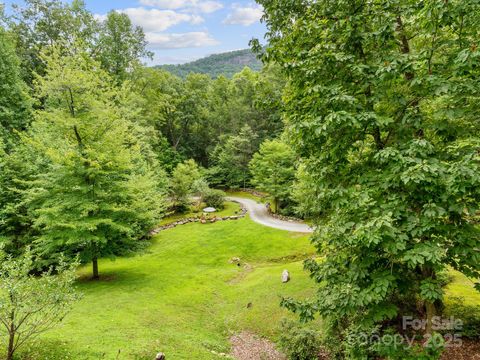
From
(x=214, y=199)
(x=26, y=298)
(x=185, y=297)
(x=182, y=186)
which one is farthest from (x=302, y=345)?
(x=214, y=199)

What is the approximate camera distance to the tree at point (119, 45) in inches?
1587

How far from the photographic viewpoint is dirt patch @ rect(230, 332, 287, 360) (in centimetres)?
1175

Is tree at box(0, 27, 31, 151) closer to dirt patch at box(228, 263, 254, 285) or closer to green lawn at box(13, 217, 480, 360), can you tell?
green lawn at box(13, 217, 480, 360)

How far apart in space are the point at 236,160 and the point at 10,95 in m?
30.9

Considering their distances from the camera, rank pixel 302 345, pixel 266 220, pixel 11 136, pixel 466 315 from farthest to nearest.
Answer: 1. pixel 266 220
2. pixel 11 136
3. pixel 302 345
4. pixel 466 315

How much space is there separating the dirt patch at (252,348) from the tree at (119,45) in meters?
37.2

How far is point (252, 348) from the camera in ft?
41.5

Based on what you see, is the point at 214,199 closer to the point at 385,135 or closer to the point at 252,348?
the point at 252,348

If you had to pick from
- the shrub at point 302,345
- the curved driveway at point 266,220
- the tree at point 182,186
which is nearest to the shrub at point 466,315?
the shrub at point 302,345

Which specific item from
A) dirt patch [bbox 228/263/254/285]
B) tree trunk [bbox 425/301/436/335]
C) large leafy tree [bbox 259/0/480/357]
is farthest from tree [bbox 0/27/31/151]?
tree trunk [bbox 425/301/436/335]

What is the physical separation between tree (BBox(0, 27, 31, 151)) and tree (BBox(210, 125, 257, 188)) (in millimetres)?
27230

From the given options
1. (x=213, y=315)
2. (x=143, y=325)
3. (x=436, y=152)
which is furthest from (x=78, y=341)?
(x=436, y=152)

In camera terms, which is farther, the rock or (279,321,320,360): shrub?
the rock

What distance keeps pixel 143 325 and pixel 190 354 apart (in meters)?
3.16
